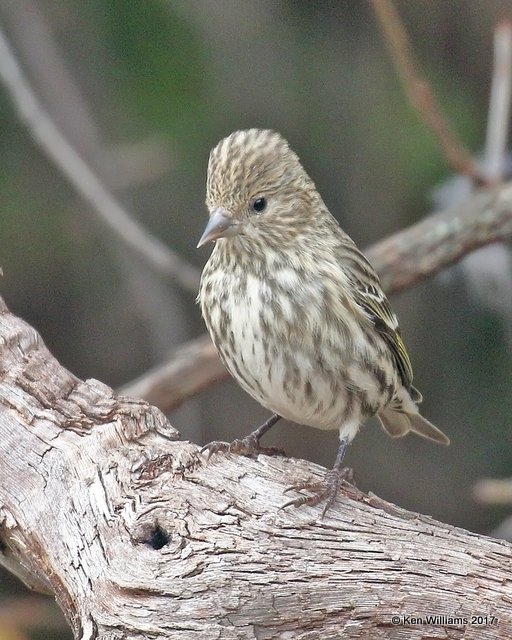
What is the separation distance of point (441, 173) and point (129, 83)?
158cm

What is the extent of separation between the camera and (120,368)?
650cm

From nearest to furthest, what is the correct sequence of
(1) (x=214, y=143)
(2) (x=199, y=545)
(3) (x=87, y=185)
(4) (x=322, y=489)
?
(2) (x=199, y=545), (4) (x=322, y=489), (3) (x=87, y=185), (1) (x=214, y=143)

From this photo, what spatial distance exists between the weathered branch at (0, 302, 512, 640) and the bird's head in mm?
743

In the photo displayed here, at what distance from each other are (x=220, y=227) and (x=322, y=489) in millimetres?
915

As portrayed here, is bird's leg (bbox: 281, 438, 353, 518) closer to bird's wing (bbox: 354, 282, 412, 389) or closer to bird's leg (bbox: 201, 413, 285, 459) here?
bird's leg (bbox: 201, 413, 285, 459)

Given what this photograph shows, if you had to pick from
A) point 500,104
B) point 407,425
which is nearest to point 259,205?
point 407,425

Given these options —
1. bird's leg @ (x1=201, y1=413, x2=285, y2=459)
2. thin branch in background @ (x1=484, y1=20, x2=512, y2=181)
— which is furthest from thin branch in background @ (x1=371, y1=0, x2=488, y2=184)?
bird's leg @ (x1=201, y1=413, x2=285, y2=459)

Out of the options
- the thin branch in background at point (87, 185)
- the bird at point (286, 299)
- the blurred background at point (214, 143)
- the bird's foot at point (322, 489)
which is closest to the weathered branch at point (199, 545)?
the bird's foot at point (322, 489)

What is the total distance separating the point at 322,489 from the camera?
3316 millimetres

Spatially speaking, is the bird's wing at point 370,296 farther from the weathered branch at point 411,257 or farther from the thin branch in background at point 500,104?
the thin branch in background at point 500,104

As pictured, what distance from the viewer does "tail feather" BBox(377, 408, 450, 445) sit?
15.1 ft

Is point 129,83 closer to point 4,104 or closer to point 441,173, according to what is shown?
point 4,104

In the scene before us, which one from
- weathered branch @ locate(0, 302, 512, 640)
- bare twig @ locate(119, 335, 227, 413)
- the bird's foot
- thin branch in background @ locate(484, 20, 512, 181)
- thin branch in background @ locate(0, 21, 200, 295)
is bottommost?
weathered branch @ locate(0, 302, 512, 640)

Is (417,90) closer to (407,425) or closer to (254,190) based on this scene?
(254,190)
